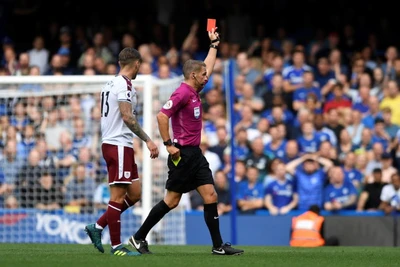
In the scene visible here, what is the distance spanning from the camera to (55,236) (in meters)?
15.8

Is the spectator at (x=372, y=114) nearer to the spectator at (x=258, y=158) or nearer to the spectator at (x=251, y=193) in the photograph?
the spectator at (x=258, y=158)

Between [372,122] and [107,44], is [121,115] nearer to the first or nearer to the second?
[372,122]

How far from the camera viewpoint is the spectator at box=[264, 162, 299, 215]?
16656 mm

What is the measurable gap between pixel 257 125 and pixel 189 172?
26.1 ft

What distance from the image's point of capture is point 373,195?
16344mm

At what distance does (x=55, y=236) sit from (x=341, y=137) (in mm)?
5255

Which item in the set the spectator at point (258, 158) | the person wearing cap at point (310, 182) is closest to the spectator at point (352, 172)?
the person wearing cap at point (310, 182)

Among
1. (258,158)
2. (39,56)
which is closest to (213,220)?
(258,158)

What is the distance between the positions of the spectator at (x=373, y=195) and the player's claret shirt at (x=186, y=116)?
20.6ft

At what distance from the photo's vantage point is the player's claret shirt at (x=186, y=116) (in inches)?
417

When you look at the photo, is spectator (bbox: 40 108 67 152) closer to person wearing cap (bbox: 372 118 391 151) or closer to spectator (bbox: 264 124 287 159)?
spectator (bbox: 264 124 287 159)

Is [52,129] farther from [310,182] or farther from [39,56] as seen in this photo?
[39,56]

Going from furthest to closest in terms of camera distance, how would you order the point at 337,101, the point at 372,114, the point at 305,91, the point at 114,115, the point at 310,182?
1. the point at 305,91
2. the point at 337,101
3. the point at 372,114
4. the point at 310,182
5. the point at 114,115

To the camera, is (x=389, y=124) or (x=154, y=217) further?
(x=389, y=124)
